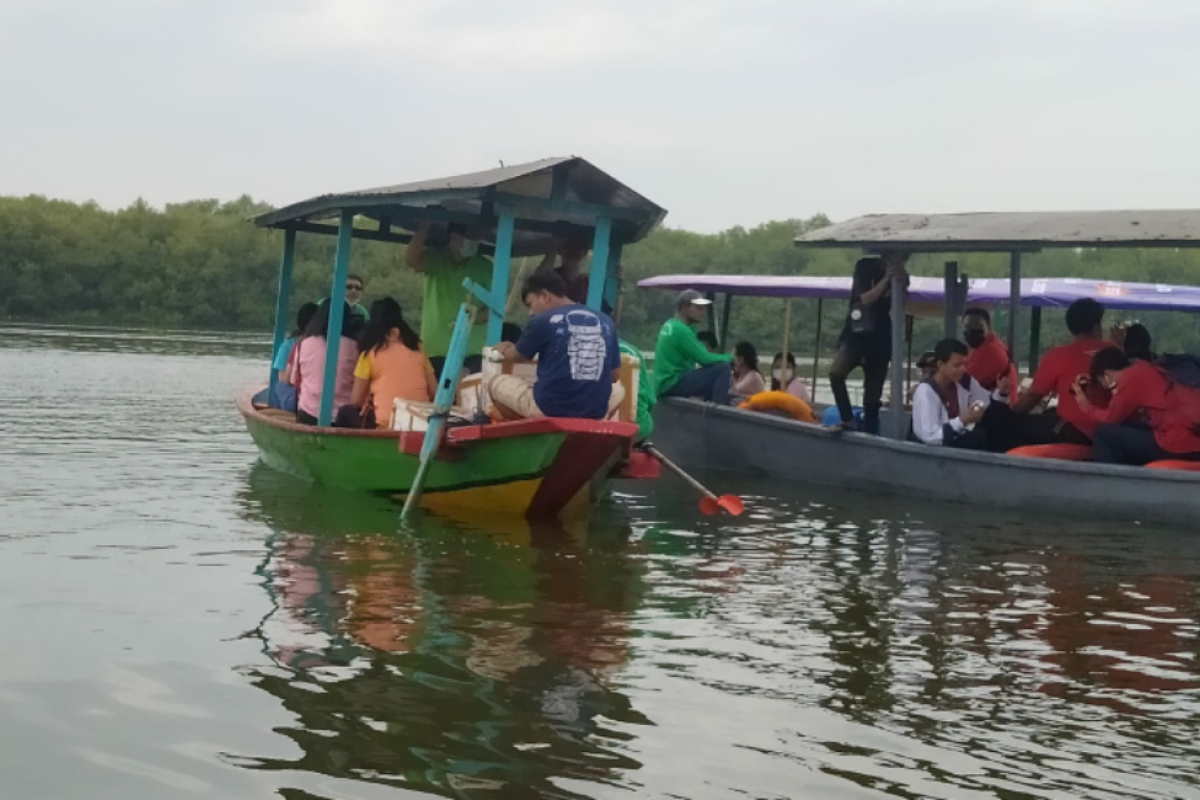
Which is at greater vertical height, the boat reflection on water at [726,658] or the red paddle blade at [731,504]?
the red paddle blade at [731,504]

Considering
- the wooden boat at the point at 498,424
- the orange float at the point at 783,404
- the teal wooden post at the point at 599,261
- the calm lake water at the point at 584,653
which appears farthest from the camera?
the orange float at the point at 783,404

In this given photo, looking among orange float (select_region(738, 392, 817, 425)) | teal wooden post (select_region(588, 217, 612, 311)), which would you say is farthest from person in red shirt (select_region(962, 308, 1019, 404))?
teal wooden post (select_region(588, 217, 612, 311))

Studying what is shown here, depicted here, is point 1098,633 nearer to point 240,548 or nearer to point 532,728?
point 532,728

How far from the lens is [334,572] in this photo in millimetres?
8062

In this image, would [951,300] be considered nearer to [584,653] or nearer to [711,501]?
[711,501]

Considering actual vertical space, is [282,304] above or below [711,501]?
above

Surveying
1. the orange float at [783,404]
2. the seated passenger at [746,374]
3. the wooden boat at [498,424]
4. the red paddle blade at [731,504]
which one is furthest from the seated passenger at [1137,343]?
the seated passenger at [746,374]

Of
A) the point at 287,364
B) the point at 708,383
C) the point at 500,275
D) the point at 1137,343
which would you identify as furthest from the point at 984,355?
the point at 287,364

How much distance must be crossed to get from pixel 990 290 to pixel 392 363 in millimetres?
8503

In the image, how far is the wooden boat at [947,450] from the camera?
10633 millimetres

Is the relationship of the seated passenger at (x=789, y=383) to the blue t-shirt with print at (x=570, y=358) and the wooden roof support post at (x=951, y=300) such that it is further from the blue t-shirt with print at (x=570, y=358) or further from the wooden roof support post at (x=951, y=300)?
the blue t-shirt with print at (x=570, y=358)

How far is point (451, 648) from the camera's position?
20.7ft

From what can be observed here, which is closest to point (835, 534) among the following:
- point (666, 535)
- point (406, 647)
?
point (666, 535)

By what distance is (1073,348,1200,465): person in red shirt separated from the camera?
10523 millimetres
